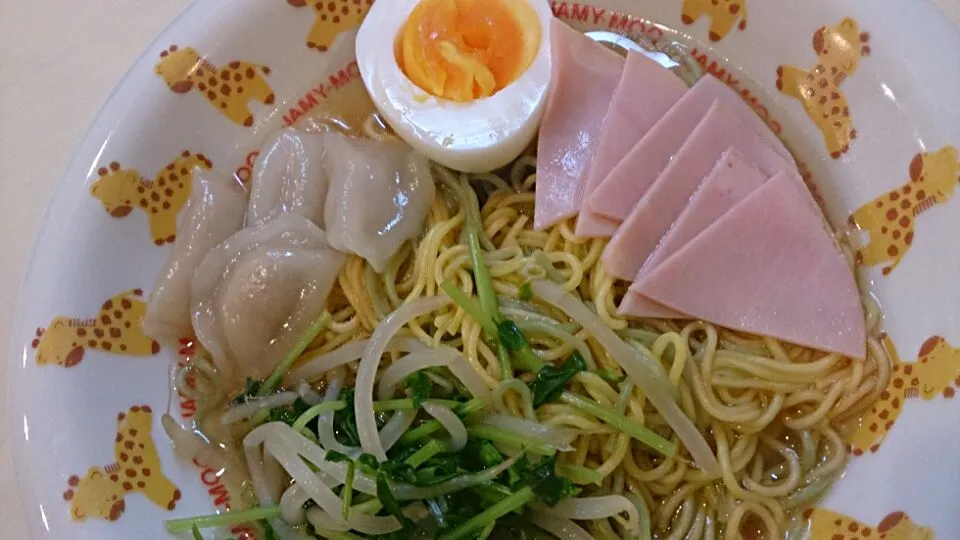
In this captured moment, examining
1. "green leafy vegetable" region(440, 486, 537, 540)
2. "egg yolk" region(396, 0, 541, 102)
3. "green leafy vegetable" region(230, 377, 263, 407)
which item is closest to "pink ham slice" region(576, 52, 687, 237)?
"egg yolk" region(396, 0, 541, 102)

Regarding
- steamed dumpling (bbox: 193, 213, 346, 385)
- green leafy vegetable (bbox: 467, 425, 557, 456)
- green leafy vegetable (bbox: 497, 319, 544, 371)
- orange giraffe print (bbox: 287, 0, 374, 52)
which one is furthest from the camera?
orange giraffe print (bbox: 287, 0, 374, 52)

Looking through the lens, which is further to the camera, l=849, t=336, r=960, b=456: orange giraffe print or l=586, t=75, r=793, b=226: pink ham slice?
l=586, t=75, r=793, b=226: pink ham slice

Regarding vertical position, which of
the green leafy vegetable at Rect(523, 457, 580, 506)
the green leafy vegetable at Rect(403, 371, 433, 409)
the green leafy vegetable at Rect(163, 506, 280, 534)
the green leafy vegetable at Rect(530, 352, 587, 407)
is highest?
the green leafy vegetable at Rect(530, 352, 587, 407)

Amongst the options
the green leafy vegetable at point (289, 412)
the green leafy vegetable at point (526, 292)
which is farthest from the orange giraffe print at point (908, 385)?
the green leafy vegetable at point (289, 412)

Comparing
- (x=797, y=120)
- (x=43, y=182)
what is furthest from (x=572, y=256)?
(x=43, y=182)

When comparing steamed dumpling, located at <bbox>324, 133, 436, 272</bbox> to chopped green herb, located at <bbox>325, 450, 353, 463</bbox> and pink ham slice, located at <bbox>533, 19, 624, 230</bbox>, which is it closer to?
pink ham slice, located at <bbox>533, 19, 624, 230</bbox>

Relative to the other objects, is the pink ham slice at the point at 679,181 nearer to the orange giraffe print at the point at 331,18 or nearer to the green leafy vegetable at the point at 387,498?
the green leafy vegetable at the point at 387,498
